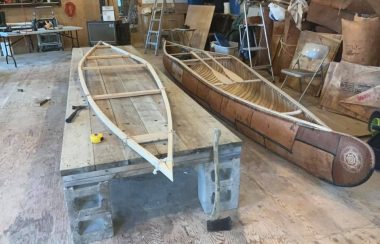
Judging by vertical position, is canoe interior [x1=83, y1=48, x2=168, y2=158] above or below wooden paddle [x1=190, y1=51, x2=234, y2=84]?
above

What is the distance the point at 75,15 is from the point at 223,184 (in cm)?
740

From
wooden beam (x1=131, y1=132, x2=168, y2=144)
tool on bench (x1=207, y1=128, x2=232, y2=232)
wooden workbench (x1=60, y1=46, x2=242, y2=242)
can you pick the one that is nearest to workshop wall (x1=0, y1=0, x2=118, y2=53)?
wooden workbench (x1=60, y1=46, x2=242, y2=242)

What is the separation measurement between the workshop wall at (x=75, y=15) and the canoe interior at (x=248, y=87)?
4.69 m

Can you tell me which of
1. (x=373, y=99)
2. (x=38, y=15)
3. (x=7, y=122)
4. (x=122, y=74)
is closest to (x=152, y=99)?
(x=122, y=74)

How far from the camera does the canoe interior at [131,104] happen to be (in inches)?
76.1

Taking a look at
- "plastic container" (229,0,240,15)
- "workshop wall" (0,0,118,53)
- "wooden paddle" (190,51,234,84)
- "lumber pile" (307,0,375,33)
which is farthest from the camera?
"workshop wall" (0,0,118,53)

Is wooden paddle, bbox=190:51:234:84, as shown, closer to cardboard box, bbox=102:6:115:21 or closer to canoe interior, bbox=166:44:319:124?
canoe interior, bbox=166:44:319:124

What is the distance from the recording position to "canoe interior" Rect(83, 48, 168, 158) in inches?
76.1

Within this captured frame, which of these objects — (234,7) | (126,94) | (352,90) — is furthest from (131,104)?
(234,7)

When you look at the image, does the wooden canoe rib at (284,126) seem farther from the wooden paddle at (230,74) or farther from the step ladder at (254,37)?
the step ladder at (254,37)

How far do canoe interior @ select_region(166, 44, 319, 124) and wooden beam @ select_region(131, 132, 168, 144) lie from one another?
109cm

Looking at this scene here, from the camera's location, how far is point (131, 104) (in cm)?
234

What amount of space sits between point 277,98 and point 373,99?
3.33ft

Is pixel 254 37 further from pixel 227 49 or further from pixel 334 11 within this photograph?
pixel 334 11
